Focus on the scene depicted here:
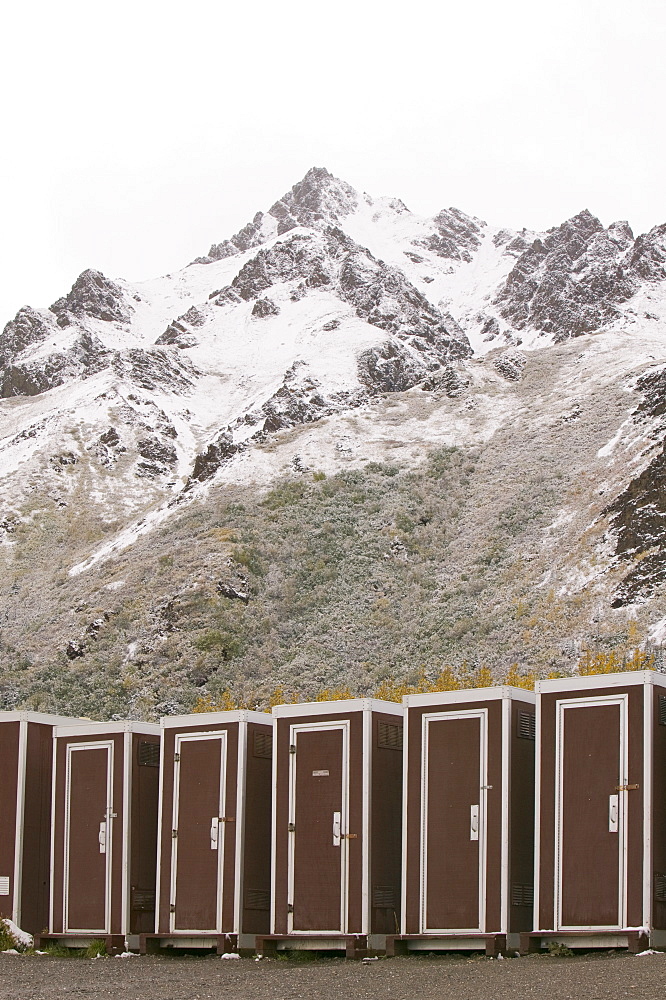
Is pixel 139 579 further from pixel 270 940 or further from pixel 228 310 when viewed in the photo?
pixel 228 310

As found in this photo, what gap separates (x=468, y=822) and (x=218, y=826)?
203 inches

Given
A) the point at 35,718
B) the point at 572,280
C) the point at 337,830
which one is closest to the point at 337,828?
the point at 337,830

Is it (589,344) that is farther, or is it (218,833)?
(589,344)

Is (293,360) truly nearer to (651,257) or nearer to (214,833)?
(651,257)

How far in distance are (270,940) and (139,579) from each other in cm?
4076

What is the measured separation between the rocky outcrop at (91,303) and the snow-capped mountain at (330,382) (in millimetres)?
366

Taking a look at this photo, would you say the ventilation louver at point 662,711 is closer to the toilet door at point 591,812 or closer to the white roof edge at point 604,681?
the white roof edge at point 604,681

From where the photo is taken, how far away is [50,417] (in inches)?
4198

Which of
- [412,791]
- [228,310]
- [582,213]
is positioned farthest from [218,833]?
[582,213]

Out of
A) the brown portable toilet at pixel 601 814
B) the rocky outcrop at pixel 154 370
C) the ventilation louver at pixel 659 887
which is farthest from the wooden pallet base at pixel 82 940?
the rocky outcrop at pixel 154 370

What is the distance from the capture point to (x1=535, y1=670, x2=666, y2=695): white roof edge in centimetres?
2122

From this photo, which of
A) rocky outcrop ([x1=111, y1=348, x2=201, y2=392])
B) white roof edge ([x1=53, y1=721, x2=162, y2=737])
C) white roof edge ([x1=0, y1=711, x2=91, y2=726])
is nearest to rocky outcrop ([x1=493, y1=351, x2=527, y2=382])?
rocky outcrop ([x1=111, y1=348, x2=201, y2=392])

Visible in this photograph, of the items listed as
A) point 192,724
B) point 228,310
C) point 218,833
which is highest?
point 228,310

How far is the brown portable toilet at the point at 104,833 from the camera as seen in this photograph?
26625 mm
